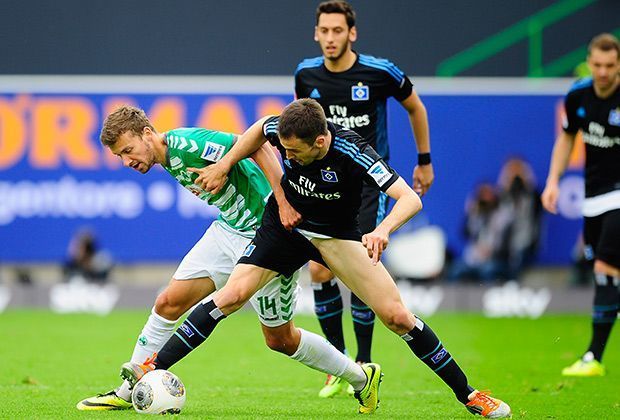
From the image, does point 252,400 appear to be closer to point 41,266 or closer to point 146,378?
point 146,378

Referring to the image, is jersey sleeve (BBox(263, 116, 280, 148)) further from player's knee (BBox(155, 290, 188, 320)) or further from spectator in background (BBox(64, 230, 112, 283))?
spectator in background (BBox(64, 230, 112, 283))

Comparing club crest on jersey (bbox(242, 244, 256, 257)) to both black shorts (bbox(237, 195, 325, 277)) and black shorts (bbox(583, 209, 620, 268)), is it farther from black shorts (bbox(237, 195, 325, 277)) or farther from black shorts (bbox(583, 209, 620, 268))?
black shorts (bbox(583, 209, 620, 268))

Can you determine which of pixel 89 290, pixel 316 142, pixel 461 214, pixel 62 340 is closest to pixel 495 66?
pixel 461 214

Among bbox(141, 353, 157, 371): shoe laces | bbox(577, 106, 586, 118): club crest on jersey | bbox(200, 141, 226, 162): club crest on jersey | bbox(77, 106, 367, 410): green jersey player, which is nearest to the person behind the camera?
bbox(141, 353, 157, 371): shoe laces

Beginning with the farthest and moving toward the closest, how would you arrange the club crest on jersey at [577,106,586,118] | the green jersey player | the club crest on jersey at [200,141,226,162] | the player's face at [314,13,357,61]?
the club crest on jersey at [577,106,586,118] < the player's face at [314,13,357,61] < the club crest on jersey at [200,141,226,162] < the green jersey player

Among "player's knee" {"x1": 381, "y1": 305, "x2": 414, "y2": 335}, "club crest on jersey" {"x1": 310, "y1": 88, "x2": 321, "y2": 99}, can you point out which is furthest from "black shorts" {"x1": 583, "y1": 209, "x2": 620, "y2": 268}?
"player's knee" {"x1": 381, "y1": 305, "x2": 414, "y2": 335}

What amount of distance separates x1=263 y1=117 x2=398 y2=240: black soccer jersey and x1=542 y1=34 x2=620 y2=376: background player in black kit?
3.14m

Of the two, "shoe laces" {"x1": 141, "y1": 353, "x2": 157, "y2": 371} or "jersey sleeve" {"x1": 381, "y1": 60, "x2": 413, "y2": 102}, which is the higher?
"jersey sleeve" {"x1": 381, "y1": 60, "x2": 413, "y2": 102}

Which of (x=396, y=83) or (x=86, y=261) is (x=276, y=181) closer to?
(x=396, y=83)

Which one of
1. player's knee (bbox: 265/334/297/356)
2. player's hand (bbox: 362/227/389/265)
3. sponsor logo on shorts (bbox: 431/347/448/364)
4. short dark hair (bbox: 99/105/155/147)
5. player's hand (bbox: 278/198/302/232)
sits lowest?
sponsor logo on shorts (bbox: 431/347/448/364)

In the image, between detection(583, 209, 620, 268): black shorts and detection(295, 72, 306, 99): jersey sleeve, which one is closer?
detection(295, 72, 306, 99): jersey sleeve

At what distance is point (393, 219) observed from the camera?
6273 mm

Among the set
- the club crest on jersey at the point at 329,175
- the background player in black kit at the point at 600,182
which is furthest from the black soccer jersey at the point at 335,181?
the background player in black kit at the point at 600,182

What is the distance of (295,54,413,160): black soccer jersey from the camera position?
8.37 meters
